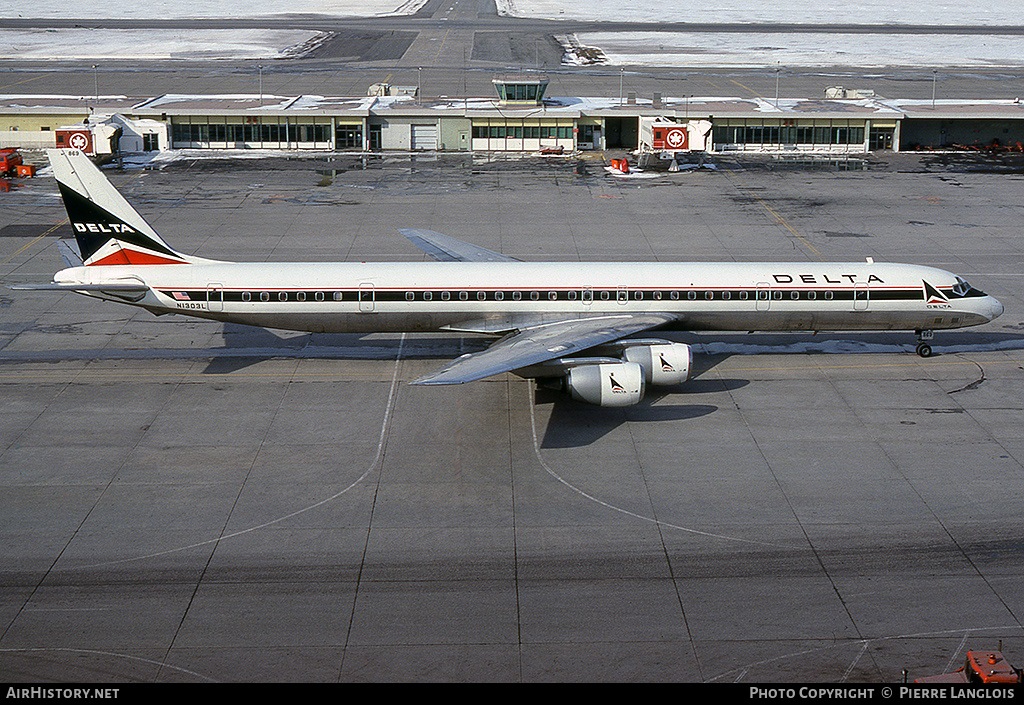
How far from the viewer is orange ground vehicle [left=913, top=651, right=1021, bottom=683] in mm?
20656

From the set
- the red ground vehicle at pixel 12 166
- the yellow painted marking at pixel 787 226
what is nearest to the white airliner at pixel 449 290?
the yellow painted marking at pixel 787 226

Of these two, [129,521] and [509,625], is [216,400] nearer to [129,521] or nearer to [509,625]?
[129,521]

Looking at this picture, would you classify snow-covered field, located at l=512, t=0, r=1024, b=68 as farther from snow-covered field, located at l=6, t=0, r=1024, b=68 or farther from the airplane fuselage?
the airplane fuselage

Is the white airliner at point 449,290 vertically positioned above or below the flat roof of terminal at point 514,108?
below

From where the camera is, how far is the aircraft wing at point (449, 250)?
46.5 meters

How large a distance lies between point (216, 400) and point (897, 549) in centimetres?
2443

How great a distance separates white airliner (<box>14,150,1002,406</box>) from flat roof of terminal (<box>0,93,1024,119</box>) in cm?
5627

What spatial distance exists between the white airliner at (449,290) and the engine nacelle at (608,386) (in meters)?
4.02

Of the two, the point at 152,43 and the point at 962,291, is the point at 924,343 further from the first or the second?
the point at 152,43

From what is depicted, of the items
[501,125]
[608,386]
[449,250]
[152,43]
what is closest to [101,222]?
[449,250]

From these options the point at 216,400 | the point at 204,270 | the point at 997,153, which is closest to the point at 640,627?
the point at 216,400

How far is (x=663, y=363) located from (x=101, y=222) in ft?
73.6

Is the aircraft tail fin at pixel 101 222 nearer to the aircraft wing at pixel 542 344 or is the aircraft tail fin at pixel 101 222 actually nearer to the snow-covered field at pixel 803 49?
the aircraft wing at pixel 542 344

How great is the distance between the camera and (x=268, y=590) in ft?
85.5
